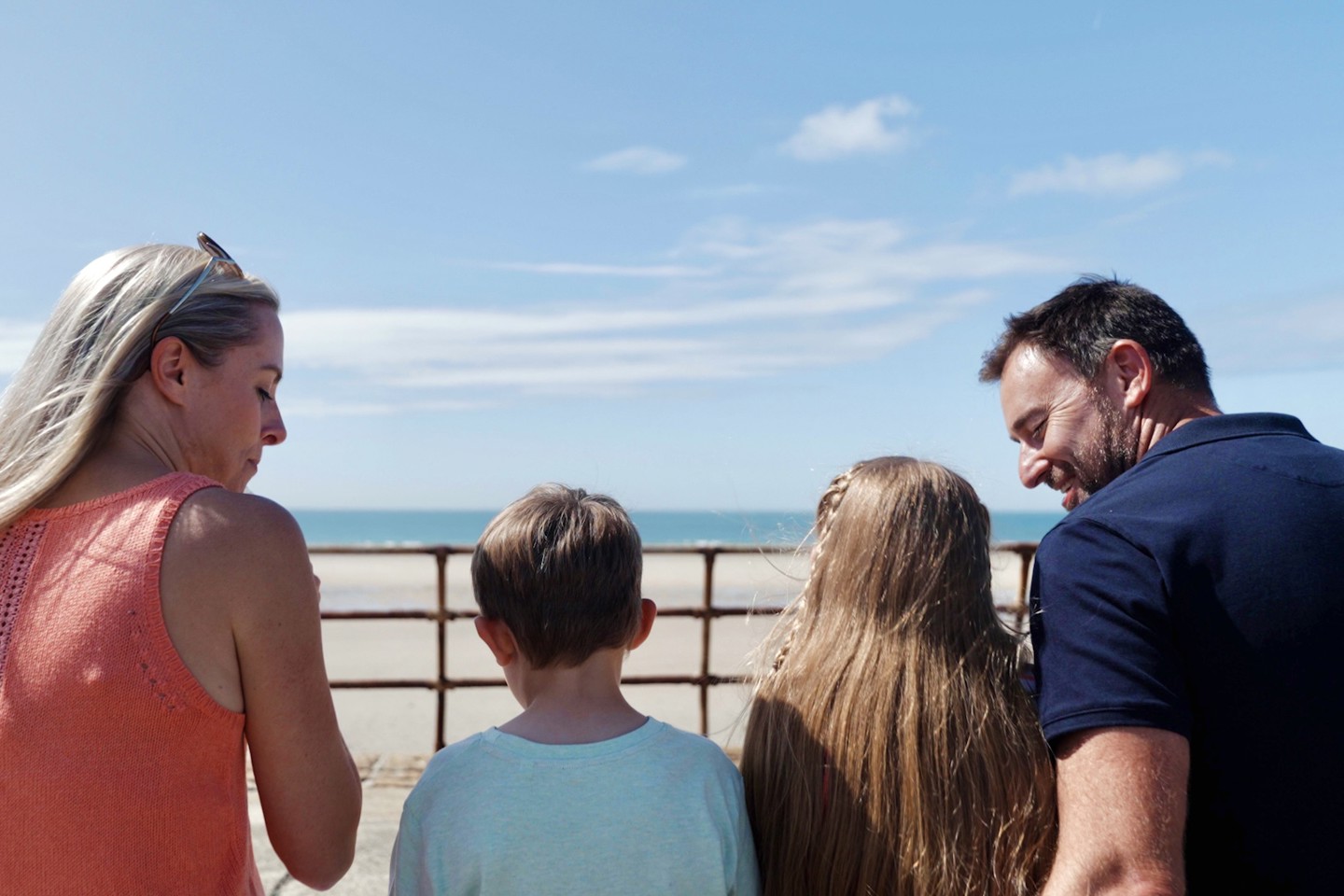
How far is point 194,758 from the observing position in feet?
4.19

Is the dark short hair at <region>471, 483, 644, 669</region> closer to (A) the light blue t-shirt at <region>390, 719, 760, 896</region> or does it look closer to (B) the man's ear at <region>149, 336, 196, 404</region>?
(A) the light blue t-shirt at <region>390, 719, 760, 896</region>


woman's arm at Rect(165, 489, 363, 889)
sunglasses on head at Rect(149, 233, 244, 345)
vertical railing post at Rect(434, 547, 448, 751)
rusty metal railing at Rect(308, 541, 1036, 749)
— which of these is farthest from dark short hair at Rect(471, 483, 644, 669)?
vertical railing post at Rect(434, 547, 448, 751)

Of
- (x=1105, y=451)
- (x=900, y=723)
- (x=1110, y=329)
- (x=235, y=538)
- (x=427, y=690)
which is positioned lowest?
(x=427, y=690)

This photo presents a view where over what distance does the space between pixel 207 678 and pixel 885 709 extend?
0.98m

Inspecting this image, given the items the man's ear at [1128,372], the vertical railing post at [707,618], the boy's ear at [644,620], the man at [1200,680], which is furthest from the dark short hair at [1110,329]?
the vertical railing post at [707,618]

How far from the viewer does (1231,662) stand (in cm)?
136

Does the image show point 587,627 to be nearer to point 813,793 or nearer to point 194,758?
point 813,793

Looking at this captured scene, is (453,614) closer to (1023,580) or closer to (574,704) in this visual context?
(1023,580)

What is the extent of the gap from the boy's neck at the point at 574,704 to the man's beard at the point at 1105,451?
895 millimetres

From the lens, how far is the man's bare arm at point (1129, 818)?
4.28 ft

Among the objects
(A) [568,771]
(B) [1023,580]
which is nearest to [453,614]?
(B) [1023,580]

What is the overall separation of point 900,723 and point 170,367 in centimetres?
122

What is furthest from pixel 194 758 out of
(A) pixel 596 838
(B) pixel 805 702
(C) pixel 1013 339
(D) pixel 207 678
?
(C) pixel 1013 339

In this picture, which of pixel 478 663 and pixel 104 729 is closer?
pixel 104 729
